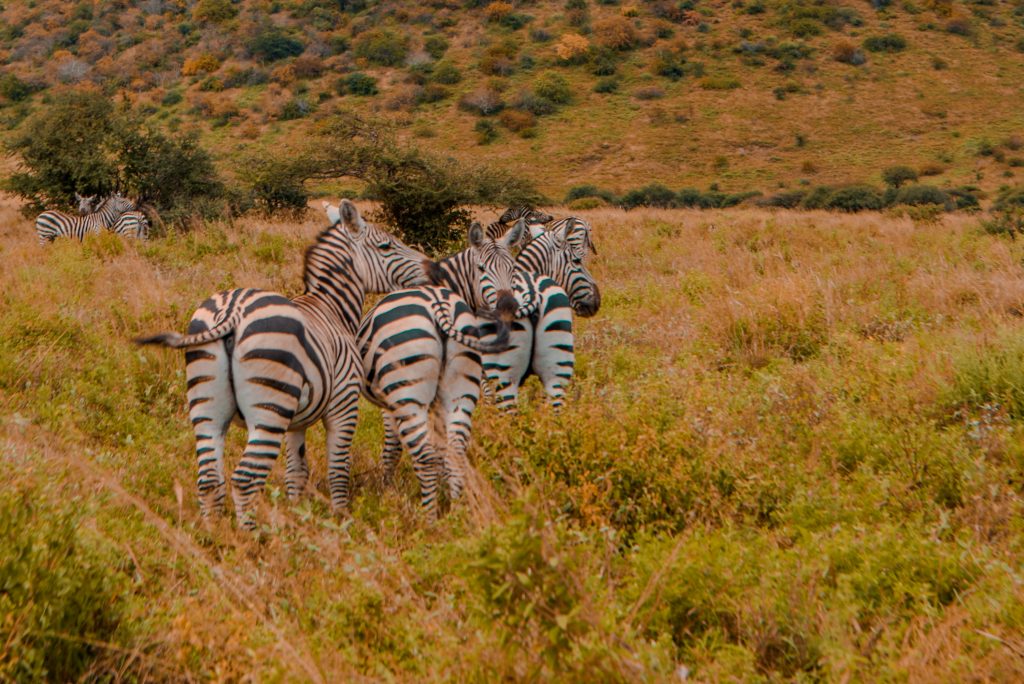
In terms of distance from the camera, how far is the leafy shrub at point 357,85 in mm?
61031

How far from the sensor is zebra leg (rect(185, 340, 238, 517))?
4.99 meters

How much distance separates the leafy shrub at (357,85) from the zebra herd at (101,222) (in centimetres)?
4451

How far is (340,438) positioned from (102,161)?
18.2 m

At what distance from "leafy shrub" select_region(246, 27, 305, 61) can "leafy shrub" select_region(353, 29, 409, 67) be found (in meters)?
4.77

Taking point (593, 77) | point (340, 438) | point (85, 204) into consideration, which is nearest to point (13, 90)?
point (593, 77)

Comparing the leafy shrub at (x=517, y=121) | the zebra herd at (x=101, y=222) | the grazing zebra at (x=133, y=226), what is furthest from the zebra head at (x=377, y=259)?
the leafy shrub at (x=517, y=121)

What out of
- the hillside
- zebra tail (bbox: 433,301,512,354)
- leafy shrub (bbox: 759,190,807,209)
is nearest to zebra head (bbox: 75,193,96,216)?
zebra tail (bbox: 433,301,512,354)

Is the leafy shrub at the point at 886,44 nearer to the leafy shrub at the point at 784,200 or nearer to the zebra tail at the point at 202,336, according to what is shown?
the leafy shrub at the point at 784,200

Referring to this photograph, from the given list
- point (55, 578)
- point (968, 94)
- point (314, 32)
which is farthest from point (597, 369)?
point (314, 32)

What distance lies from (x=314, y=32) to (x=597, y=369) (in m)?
68.5

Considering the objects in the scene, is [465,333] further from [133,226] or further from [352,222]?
[133,226]

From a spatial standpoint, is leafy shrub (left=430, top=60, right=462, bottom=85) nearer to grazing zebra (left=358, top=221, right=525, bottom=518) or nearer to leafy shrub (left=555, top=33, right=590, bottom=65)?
leafy shrub (left=555, top=33, right=590, bottom=65)

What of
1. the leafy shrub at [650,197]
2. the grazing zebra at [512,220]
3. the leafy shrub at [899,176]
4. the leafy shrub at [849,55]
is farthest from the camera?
the leafy shrub at [849,55]

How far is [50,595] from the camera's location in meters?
3.39
